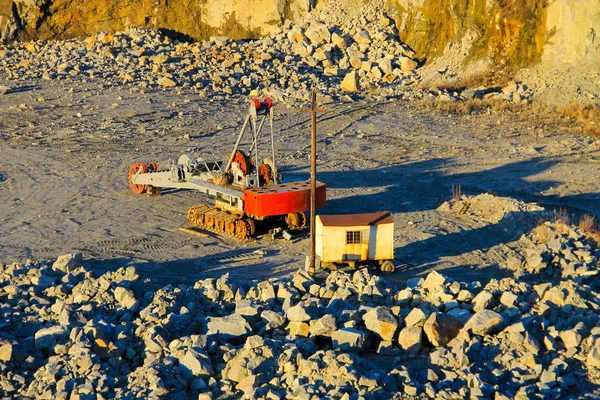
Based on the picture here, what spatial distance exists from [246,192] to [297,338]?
6105mm

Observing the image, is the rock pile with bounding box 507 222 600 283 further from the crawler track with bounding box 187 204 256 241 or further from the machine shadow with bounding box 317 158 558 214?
the crawler track with bounding box 187 204 256 241

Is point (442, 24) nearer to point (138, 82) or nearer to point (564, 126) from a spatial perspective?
point (564, 126)

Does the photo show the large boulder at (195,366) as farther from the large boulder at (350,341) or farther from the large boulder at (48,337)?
the large boulder at (48,337)

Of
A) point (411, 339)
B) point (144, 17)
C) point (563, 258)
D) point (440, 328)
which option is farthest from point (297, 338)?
point (144, 17)

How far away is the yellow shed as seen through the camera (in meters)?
17.5

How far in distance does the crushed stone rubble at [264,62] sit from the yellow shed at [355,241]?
53.8 ft

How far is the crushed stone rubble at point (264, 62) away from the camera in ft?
115

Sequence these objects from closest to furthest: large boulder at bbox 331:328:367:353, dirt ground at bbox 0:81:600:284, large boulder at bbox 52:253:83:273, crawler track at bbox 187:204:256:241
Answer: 1. large boulder at bbox 331:328:367:353
2. large boulder at bbox 52:253:83:273
3. dirt ground at bbox 0:81:600:284
4. crawler track at bbox 187:204:256:241

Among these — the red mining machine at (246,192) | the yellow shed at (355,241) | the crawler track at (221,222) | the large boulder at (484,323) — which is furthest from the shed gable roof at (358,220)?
the large boulder at (484,323)

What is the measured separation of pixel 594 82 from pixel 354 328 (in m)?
22.8

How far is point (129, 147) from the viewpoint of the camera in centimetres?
2822

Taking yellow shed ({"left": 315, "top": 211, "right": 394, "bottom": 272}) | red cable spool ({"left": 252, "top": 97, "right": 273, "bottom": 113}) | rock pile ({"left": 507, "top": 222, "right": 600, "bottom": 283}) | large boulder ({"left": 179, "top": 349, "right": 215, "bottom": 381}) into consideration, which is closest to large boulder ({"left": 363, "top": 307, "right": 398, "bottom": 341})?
large boulder ({"left": 179, "top": 349, "right": 215, "bottom": 381})

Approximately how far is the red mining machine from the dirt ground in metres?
0.51

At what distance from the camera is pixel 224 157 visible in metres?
26.8
